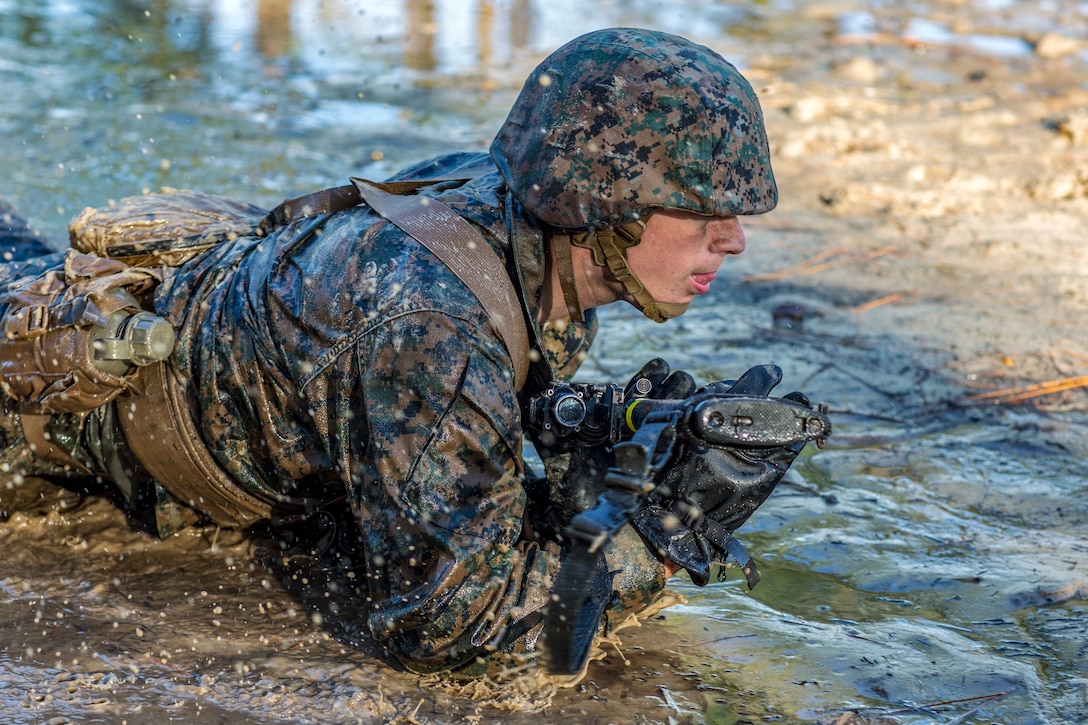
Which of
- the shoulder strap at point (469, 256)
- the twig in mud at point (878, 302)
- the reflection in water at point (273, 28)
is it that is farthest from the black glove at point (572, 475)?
the reflection in water at point (273, 28)

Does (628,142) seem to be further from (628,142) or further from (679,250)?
(679,250)

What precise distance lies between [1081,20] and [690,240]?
445 inches

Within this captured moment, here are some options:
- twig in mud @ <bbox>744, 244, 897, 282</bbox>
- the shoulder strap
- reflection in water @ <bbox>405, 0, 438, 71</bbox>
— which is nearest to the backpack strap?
the shoulder strap

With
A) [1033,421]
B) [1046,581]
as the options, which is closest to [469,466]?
[1046,581]

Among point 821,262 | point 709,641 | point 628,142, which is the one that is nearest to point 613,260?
point 628,142

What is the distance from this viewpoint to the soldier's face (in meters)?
2.89

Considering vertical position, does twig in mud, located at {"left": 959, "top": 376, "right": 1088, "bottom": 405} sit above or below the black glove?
below

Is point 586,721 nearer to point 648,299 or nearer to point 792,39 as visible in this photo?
point 648,299

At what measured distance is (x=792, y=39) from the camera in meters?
11.3

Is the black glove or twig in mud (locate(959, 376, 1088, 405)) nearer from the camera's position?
the black glove

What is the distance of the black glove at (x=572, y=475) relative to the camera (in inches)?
119

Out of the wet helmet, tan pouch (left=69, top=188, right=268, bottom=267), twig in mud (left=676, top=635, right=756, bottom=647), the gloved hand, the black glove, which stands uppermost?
the wet helmet

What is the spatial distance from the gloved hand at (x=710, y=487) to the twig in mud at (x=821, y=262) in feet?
9.89

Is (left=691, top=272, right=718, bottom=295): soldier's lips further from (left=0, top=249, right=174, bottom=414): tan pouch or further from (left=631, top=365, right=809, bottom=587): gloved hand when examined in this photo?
(left=0, top=249, right=174, bottom=414): tan pouch
